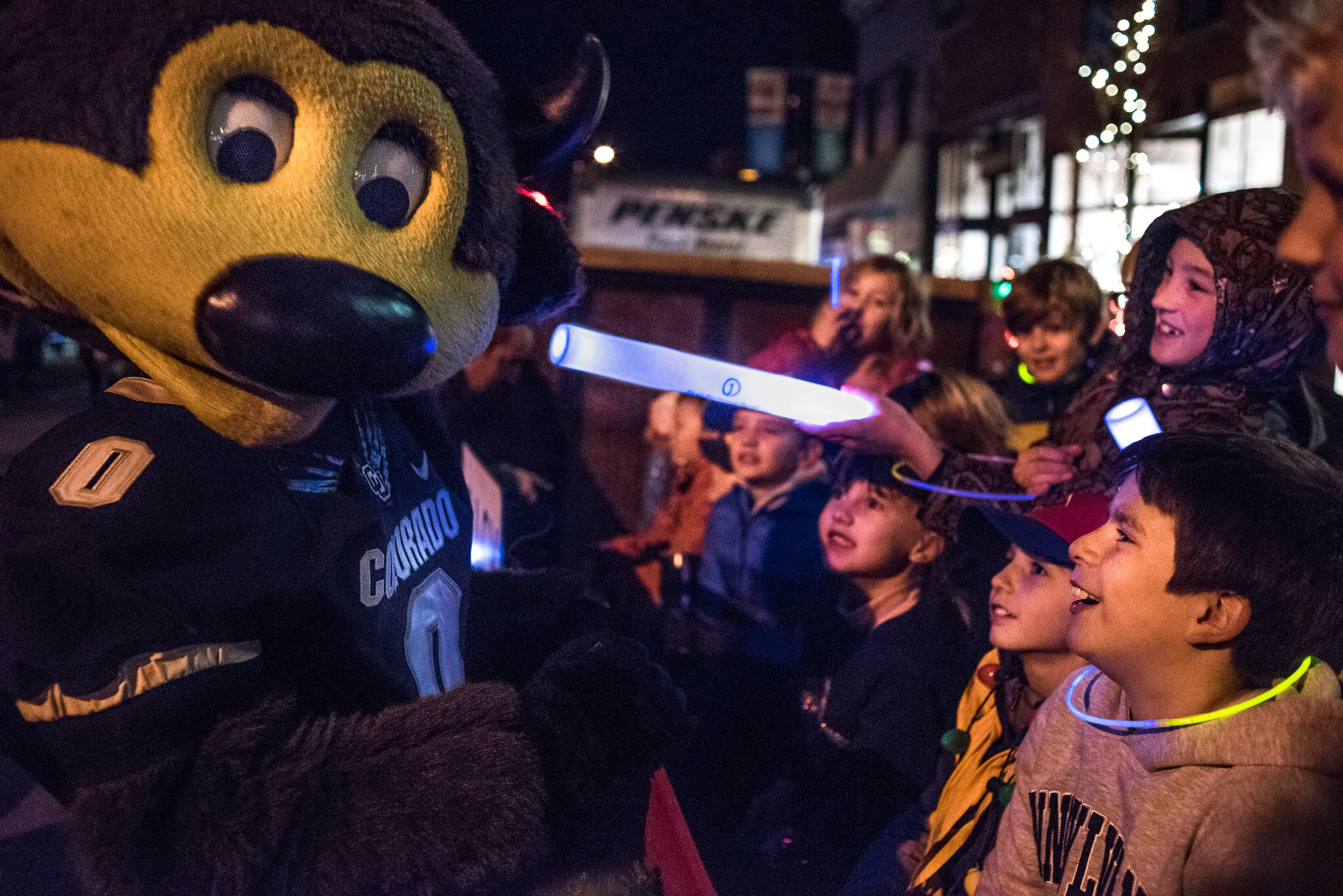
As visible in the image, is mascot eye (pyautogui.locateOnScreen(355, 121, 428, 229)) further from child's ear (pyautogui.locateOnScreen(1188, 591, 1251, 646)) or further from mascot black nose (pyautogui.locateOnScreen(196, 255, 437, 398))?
child's ear (pyautogui.locateOnScreen(1188, 591, 1251, 646))

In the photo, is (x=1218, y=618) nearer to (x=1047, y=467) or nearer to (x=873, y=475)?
(x=1047, y=467)

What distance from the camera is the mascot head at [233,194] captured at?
1.16 meters

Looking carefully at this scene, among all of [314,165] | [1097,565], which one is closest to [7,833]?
[314,165]

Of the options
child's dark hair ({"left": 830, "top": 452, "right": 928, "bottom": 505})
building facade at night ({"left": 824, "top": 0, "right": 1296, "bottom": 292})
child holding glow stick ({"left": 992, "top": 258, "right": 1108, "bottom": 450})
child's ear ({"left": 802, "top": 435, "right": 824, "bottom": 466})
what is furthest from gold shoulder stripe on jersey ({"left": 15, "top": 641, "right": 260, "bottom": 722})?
building facade at night ({"left": 824, "top": 0, "right": 1296, "bottom": 292})

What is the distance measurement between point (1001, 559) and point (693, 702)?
1.22 m

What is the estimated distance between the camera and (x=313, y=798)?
1181 mm

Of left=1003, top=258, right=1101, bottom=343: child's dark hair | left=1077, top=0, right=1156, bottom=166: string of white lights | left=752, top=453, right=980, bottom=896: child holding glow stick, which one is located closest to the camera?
left=752, top=453, right=980, bottom=896: child holding glow stick

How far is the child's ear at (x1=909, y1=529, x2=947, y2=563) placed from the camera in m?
2.83

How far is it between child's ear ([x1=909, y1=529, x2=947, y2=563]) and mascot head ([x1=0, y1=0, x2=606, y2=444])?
186 cm

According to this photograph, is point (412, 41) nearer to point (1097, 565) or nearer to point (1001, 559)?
point (1097, 565)

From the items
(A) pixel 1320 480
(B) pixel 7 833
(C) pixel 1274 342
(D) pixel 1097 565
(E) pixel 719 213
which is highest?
(E) pixel 719 213

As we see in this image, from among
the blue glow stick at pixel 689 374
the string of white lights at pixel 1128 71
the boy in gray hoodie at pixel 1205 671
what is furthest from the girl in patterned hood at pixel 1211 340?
the string of white lights at pixel 1128 71

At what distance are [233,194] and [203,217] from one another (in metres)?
0.04

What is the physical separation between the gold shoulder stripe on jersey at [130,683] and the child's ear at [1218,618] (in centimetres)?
131
